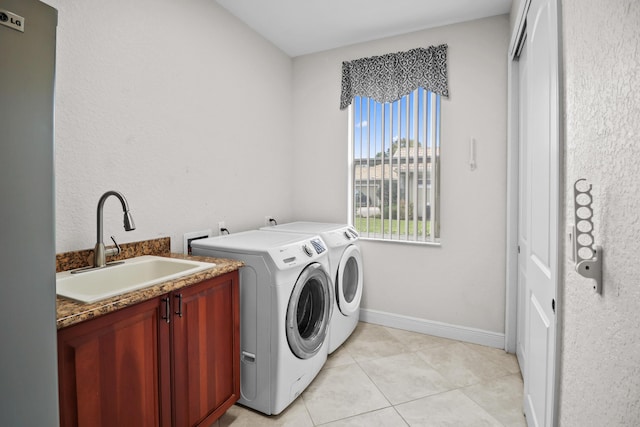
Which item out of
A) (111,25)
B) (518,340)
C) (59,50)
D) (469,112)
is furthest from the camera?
(469,112)

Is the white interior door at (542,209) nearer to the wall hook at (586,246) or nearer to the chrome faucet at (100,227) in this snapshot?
the wall hook at (586,246)

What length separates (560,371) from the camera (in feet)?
3.67

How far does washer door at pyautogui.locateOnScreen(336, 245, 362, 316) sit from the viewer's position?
2547mm

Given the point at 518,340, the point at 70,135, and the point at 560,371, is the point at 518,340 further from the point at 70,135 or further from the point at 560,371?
the point at 70,135

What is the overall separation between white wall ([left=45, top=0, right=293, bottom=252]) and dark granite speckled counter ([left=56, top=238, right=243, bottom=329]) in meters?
0.06

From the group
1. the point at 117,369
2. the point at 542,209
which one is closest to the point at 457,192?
the point at 542,209

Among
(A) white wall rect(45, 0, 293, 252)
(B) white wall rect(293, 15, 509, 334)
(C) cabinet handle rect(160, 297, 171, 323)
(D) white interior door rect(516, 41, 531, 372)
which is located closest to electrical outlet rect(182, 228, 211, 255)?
(A) white wall rect(45, 0, 293, 252)

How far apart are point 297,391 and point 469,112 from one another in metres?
2.48

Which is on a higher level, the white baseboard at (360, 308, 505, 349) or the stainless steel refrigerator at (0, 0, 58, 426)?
the stainless steel refrigerator at (0, 0, 58, 426)

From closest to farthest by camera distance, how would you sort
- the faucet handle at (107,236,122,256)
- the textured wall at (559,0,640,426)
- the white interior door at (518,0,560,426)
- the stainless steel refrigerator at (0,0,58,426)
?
1. the textured wall at (559,0,640,426)
2. the stainless steel refrigerator at (0,0,58,426)
3. the white interior door at (518,0,560,426)
4. the faucet handle at (107,236,122,256)

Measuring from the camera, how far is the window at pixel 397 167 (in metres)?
2.80

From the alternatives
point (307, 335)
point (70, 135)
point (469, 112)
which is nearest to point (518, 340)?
point (307, 335)

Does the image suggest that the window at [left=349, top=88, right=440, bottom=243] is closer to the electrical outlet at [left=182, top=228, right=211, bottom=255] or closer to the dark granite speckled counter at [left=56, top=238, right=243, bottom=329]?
the electrical outlet at [left=182, top=228, right=211, bottom=255]

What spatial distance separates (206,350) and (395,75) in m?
2.63
